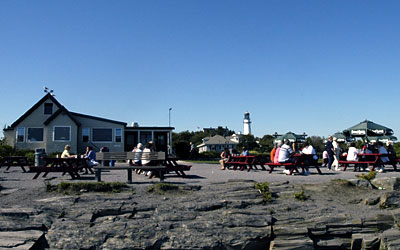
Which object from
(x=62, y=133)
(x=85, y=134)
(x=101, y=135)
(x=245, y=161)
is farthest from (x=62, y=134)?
(x=245, y=161)

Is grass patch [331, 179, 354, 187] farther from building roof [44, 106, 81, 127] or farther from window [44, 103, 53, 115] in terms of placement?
window [44, 103, 53, 115]

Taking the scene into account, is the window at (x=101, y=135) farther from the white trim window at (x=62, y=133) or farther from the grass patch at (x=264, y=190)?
the grass patch at (x=264, y=190)

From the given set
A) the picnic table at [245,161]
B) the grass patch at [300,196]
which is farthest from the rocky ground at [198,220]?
the picnic table at [245,161]

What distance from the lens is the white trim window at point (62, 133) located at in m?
33.2

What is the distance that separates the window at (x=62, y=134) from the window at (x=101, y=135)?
2.34 meters

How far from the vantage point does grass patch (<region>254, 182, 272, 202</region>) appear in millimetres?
8836

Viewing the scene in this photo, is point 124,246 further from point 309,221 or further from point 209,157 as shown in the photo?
point 209,157

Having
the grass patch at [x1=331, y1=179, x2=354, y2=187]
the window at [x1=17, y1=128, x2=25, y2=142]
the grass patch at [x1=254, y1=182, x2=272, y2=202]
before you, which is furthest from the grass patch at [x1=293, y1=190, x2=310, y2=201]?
the window at [x1=17, y1=128, x2=25, y2=142]

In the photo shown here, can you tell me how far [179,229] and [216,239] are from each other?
0.77 metres

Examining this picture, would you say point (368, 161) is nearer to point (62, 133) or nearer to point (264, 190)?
point (264, 190)

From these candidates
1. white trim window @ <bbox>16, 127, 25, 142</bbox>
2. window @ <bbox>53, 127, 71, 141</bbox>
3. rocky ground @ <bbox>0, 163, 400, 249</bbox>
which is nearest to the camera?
rocky ground @ <bbox>0, 163, 400, 249</bbox>

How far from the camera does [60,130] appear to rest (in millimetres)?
33375

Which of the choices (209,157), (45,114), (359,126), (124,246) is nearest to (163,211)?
(124,246)

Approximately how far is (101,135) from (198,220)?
94.4ft
